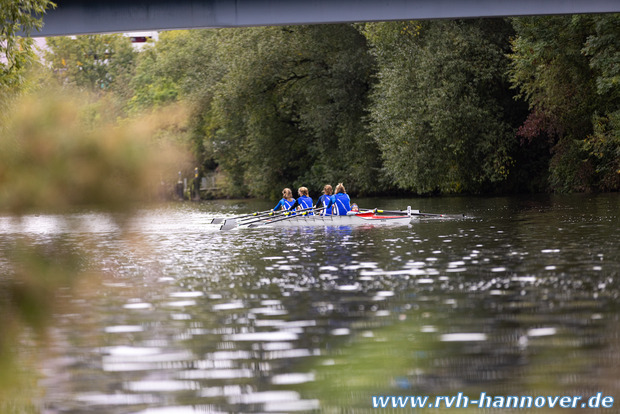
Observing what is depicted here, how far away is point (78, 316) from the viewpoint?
1119cm

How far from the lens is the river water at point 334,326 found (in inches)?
262

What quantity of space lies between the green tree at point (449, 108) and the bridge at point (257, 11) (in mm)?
14552

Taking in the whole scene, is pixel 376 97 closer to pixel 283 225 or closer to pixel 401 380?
pixel 283 225

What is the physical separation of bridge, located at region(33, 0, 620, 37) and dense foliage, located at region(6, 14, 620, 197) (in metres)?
2.38

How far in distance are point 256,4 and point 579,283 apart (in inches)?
725

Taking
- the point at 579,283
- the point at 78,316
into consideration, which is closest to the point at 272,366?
the point at 78,316

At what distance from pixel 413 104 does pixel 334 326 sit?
36.1 meters

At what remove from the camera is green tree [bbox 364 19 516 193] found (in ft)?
143

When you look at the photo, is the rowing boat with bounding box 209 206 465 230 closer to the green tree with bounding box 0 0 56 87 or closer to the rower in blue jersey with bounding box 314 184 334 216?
the rower in blue jersey with bounding box 314 184 334 216

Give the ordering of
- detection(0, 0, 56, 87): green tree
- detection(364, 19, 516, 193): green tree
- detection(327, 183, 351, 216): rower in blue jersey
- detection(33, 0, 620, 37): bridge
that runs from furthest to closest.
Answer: detection(364, 19, 516, 193): green tree < detection(327, 183, 351, 216): rower in blue jersey < detection(33, 0, 620, 37): bridge < detection(0, 0, 56, 87): green tree

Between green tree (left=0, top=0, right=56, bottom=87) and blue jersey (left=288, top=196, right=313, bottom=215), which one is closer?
green tree (left=0, top=0, right=56, bottom=87)

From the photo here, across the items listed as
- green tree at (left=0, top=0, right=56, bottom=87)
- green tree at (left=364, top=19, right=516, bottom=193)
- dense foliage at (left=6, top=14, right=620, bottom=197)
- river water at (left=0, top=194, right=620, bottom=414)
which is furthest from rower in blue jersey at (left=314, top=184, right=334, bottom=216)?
green tree at (left=364, top=19, right=516, bottom=193)

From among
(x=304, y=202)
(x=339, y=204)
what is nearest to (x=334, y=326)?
(x=339, y=204)

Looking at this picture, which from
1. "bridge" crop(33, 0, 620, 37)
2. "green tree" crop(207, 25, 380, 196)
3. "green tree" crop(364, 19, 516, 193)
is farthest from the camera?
"green tree" crop(207, 25, 380, 196)
